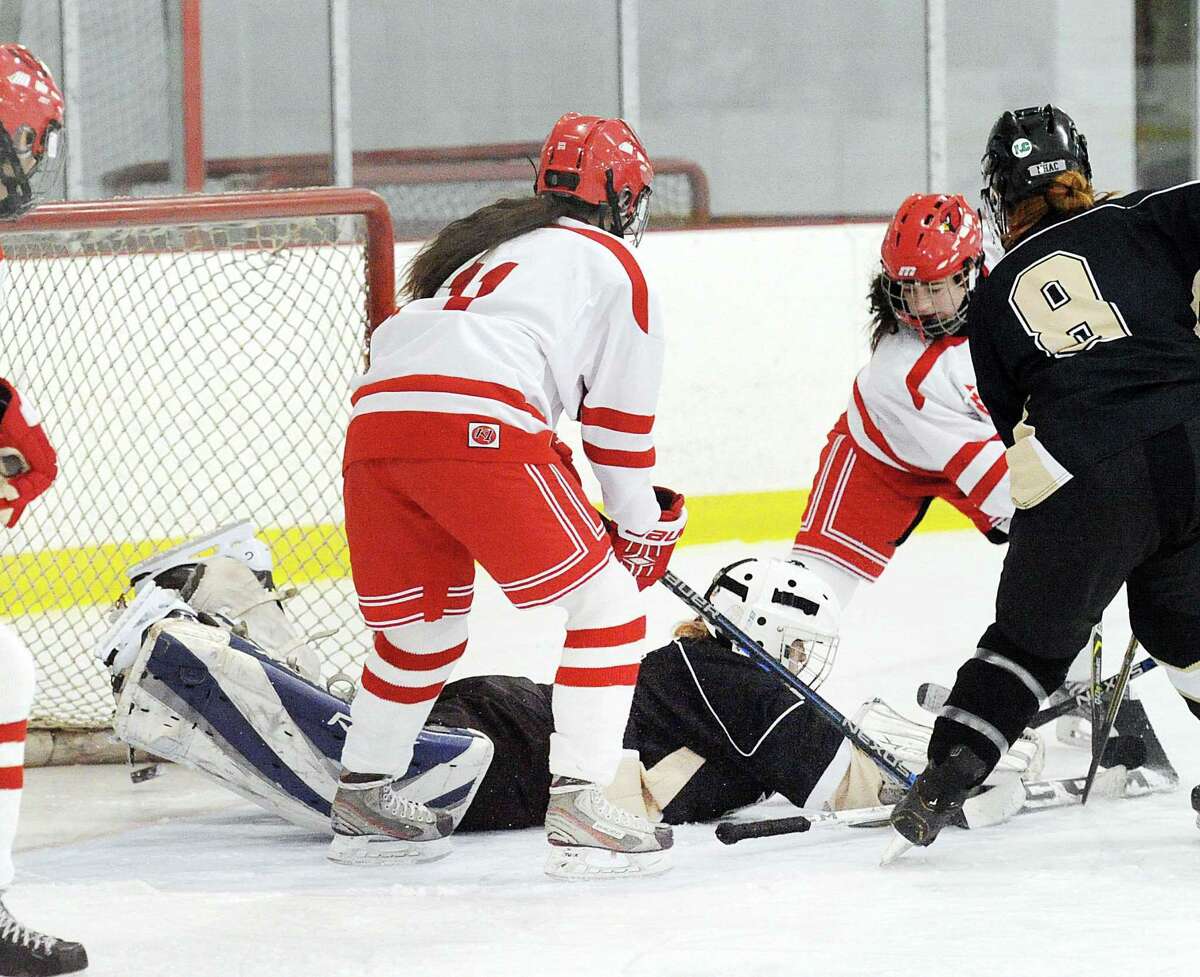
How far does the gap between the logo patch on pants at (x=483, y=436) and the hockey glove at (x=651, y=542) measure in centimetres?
27

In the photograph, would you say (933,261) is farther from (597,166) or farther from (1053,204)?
(597,166)

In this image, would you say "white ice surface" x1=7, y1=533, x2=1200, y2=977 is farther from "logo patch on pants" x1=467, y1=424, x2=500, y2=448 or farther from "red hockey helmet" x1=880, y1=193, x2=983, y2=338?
"red hockey helmet" x1=880, y1=193, x2=983, y2=338

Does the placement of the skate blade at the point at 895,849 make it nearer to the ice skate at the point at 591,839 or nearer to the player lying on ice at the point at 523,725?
the player lying on ice at the point at 523,725

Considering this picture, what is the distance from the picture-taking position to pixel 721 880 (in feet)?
7.79

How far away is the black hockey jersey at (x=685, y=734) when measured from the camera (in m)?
2.57

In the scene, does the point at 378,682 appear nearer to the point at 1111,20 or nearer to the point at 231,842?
the point at 231,842

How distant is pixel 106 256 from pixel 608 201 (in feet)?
5.38

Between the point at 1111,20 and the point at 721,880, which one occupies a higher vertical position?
the point at 1111,20

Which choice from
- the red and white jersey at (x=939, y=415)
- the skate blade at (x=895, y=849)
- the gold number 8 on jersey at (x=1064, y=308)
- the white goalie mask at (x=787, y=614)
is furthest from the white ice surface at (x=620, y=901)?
the gold number 8 on jersey at (x=1064, y=308)

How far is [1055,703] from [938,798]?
0.83 meters

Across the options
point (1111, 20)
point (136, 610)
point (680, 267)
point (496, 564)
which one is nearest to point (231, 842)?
point (136, 610)

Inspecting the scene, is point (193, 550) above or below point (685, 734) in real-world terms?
above

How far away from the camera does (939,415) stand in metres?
3.17

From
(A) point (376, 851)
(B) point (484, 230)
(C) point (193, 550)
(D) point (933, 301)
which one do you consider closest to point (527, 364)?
(B) point (484, 230)
